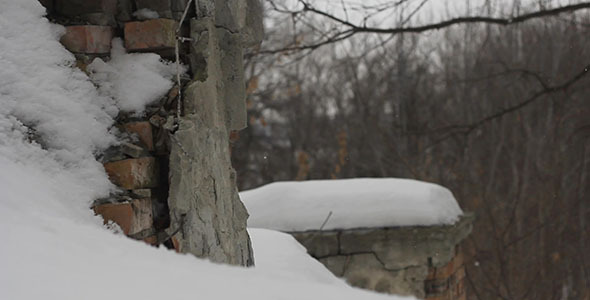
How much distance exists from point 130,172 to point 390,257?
2.90 metres

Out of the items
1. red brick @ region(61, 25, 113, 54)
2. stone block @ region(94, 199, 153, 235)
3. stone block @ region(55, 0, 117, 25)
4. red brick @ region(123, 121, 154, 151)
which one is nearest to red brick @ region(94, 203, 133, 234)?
stone block @ region(94, 199, 153, 235)

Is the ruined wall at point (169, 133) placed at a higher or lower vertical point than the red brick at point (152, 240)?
higher

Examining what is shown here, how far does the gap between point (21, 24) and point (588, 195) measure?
8275 mm

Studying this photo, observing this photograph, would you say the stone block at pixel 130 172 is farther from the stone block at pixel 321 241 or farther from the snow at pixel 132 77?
the stone block at pixel 321 241

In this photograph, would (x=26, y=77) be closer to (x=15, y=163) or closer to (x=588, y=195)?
(x=15, y=163)

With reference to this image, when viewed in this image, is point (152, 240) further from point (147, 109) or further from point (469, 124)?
point (469, 124)

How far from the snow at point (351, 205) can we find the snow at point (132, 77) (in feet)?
8.65

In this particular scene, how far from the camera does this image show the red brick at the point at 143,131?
187 cm

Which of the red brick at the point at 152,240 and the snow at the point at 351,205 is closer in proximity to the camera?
the red brick at the point at 152,240

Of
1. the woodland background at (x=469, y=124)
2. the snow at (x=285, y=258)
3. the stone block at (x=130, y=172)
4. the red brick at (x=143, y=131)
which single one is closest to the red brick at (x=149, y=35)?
the red brick at (x=143, y=131)

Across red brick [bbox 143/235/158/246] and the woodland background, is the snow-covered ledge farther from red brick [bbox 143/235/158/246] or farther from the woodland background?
red brick [bbox 143/235/158/246]

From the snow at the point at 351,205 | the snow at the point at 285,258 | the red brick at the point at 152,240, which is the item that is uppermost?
the red brick at the point at 152,240

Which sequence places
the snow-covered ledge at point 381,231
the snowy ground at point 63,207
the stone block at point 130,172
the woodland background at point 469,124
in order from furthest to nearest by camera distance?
the woodland background at point 469,124 → the snow-covered ledge at point 381,231 → the stone block at point 130,172 → the snowy ground at point 63,207

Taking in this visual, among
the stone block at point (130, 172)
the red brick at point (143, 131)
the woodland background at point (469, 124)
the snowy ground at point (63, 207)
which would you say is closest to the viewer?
the snowy ground at point (63, 207)
